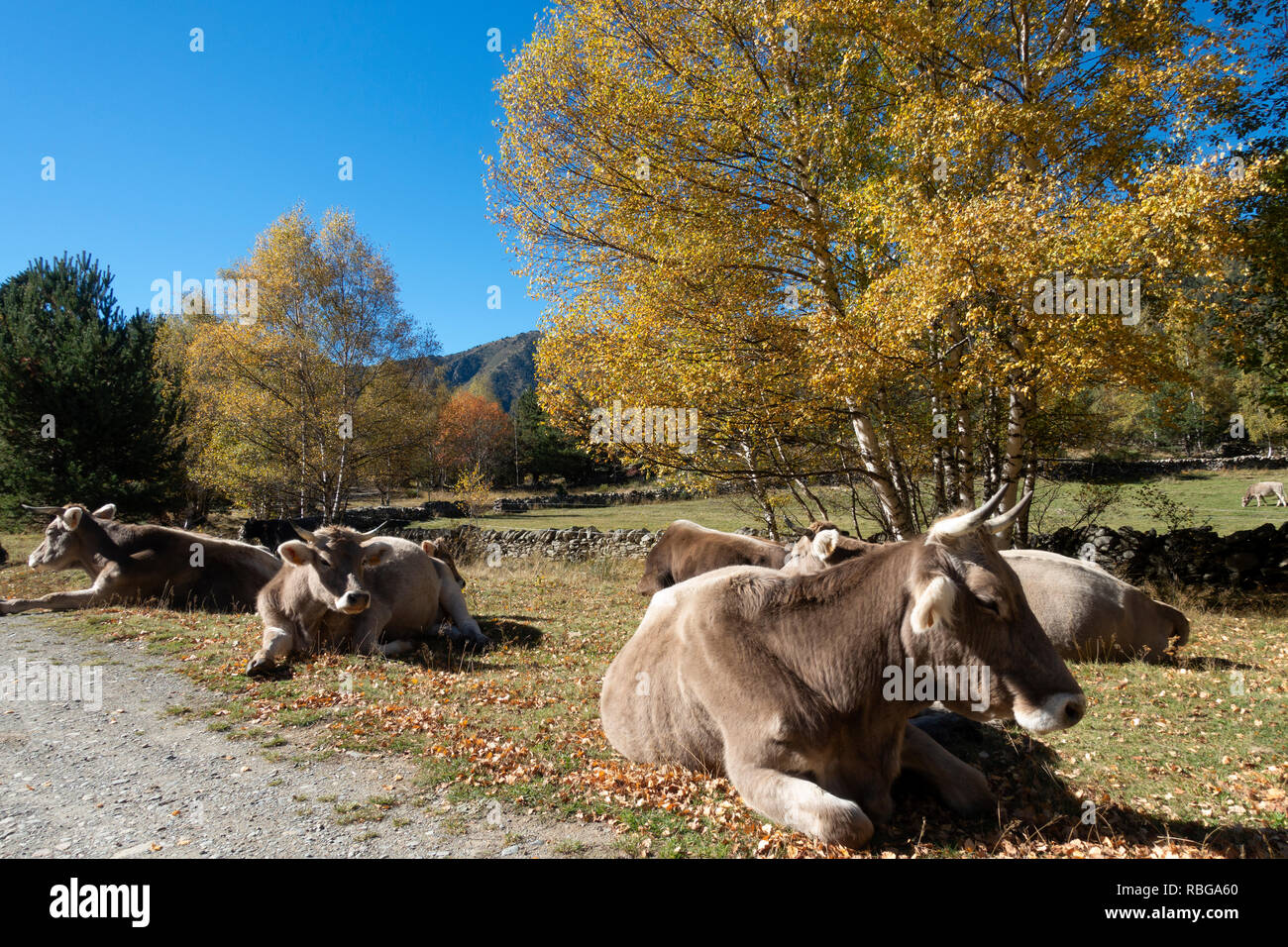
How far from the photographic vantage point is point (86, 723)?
19.8 ft

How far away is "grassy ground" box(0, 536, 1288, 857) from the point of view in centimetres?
390

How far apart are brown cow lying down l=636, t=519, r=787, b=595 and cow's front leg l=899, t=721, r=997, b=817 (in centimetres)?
723

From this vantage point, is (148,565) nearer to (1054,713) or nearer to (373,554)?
(373,554)

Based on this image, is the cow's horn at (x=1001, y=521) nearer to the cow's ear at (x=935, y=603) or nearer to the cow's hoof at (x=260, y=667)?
the cow's ear at (x=935, y=603)

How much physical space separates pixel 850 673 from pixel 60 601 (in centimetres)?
1363

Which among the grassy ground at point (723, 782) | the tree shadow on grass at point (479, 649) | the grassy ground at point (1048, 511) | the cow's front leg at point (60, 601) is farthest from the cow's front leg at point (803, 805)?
the grassy ground at point (1048, 511)

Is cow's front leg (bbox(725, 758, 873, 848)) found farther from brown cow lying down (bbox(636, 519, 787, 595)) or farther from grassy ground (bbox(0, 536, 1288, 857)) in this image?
brown cow lying down (bbox(636, 519, 787, 595))

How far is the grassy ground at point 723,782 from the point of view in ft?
12.8

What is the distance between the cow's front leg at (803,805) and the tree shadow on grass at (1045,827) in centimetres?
32

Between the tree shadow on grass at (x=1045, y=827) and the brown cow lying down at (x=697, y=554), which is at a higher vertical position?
the brown cow lying down at (x=697, y=554)

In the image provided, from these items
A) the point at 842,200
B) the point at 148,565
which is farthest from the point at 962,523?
the point at 148,565

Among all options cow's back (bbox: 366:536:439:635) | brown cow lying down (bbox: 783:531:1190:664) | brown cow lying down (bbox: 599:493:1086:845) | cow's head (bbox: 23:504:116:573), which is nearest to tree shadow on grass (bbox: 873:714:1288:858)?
brown cow lying down (bbox: 599:493:1086:845)
